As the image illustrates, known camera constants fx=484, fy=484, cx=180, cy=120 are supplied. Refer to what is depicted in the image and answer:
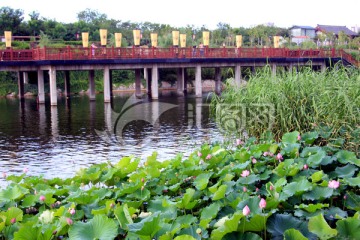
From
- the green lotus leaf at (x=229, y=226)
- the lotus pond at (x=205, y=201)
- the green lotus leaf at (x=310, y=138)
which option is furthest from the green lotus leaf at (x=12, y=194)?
the green lotus leaf at (x=310, y=138)

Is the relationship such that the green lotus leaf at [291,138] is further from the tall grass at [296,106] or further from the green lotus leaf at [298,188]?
the green lotus leaf at [298,188]

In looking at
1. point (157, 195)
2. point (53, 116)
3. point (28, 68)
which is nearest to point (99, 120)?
point (53, 116)

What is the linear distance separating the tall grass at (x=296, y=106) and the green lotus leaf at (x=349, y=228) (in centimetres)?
417

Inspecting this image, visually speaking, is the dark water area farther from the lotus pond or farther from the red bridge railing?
the lotus pond

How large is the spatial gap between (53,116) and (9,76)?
16044 mm

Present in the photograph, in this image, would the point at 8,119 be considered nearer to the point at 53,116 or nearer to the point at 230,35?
the point at 53,116

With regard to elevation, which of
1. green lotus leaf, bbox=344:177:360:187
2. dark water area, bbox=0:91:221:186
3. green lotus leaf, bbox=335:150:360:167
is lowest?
dark water area, bbox=0:91:221:186

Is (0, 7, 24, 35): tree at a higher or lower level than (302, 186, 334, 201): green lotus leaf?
higher

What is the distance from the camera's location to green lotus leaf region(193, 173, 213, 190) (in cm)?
430

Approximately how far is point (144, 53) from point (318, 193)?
22606 millimetres

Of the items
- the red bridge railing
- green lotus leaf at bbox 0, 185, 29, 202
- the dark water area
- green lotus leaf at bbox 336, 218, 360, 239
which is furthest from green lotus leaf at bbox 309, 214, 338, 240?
the red bridge railing

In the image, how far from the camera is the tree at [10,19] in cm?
3856

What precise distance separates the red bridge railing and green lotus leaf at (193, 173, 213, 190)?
19945 millimetres

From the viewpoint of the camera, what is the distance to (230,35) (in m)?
54.7
